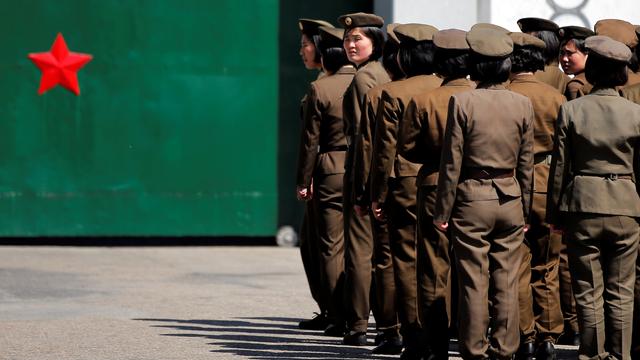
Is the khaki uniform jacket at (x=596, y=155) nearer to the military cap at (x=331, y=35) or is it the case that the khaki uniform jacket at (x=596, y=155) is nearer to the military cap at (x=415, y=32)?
the military cap at (x=415, y=32)

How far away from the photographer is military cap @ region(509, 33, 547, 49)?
8188 millimetres

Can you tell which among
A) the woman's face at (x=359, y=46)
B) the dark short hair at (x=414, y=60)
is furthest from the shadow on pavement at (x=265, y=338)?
the woman's face at (x=359, y=46)

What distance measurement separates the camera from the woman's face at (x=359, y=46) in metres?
9.05

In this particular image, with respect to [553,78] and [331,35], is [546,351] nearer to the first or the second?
[553,78]

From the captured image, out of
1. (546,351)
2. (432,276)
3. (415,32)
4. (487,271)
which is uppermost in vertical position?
(415,32)

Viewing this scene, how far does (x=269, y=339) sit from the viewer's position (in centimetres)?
908

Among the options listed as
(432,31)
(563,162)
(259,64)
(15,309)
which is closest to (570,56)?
(432,31)

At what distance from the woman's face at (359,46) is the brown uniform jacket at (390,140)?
958 millimetres

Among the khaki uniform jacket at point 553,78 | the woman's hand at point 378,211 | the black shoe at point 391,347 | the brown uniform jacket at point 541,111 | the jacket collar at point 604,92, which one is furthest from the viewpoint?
the khaki uniform jacket at point 553,78

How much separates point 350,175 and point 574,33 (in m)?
1.66

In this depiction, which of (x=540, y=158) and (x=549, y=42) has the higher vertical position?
(x=549, y=42)

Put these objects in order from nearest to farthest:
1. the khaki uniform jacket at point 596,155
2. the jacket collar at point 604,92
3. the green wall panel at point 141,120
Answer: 1. the khaki uniform jacket at point 596,155
2. the jacket collar at point 604,92
3. the green wall panel at point 141,120

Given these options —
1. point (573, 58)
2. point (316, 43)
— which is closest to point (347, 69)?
point (316, 43)

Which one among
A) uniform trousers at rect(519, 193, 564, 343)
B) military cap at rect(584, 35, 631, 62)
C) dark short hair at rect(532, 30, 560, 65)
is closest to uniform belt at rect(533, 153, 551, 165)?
uniform trousers at rect(519, 193, 564, 343)
